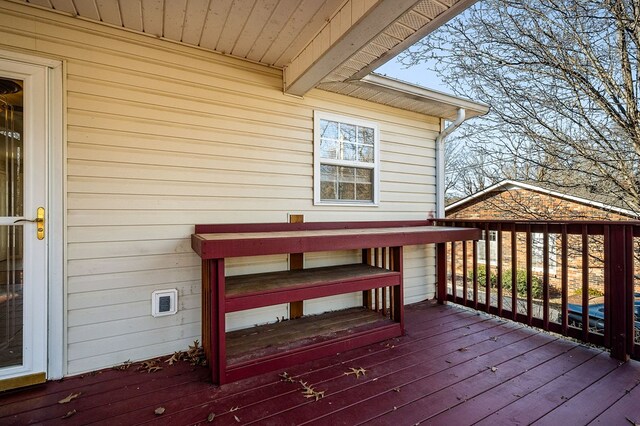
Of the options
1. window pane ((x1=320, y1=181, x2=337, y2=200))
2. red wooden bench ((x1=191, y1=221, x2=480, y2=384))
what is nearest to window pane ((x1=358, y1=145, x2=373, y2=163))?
window pane ((x1=320, y1=181, x2=337, y2=200))

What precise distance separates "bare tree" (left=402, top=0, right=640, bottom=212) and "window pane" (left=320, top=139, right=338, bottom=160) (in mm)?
2201

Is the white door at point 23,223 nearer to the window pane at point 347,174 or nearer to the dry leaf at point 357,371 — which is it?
the dry leaf at point 357,371

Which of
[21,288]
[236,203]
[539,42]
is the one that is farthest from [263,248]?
[539,42]

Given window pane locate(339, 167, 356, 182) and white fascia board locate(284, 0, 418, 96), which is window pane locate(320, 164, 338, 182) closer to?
window pane locate(339, 167, 356, 182)

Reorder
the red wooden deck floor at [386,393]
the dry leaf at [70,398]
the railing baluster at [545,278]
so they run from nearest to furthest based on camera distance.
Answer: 1. the red wooden deck floor at [386,393]
2. the dry leaf at [70,398]
3. the railing baluster at [545,278]

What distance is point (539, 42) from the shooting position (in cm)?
384

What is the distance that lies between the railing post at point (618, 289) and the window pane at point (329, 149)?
2707 millimetres

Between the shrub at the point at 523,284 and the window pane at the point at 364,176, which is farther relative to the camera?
the shrub at the point at 523,284

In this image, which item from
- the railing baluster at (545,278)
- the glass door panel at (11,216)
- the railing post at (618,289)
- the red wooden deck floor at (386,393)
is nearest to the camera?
the red wooden deck floor at (386,393)

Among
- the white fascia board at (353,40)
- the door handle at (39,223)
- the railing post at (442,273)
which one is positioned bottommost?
the railing post at (442,273)

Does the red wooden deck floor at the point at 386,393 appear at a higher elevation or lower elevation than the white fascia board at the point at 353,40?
lower

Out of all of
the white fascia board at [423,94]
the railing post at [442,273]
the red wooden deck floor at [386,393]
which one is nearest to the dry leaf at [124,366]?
the red wooden deck floor at [386,393]

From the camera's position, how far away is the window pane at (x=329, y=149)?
137 inches

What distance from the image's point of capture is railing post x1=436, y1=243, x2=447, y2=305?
412cm
